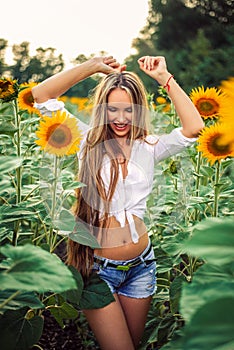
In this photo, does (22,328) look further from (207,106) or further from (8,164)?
(207,106)

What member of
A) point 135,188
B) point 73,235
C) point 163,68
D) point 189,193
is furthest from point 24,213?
point 189,193

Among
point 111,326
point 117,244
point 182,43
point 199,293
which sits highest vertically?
point 182,43

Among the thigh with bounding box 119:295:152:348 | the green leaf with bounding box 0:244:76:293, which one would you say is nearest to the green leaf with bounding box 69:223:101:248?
the thigh with bounding box 119:295:152:348

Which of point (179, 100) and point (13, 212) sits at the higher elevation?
point (179, 100)

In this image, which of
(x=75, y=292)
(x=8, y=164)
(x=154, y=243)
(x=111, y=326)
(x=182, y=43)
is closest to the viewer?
(x=8, y=164)

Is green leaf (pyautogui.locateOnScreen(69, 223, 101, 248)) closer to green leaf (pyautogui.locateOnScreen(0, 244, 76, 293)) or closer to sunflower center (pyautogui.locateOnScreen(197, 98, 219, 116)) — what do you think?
sunflower center (pyautogui.locateOnScreen(197, 98, 219, 116))

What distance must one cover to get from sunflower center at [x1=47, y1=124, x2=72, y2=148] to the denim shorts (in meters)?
0.43

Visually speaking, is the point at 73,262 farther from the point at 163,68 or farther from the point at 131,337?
the point at 163,68

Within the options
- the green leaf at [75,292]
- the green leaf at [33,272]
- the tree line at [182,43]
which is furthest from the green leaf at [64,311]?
the tree line at [182,43]

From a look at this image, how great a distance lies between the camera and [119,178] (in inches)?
70.7

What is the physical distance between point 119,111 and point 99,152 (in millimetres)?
153

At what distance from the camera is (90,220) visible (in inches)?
69.4

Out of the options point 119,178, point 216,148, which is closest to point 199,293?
point 216,148

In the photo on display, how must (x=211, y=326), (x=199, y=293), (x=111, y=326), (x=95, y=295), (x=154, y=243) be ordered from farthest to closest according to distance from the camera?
(x=154, y=243)
(x=111, y=326)
(x=95, y=295)
(x=199, y=293)
(x=211, y=326)
